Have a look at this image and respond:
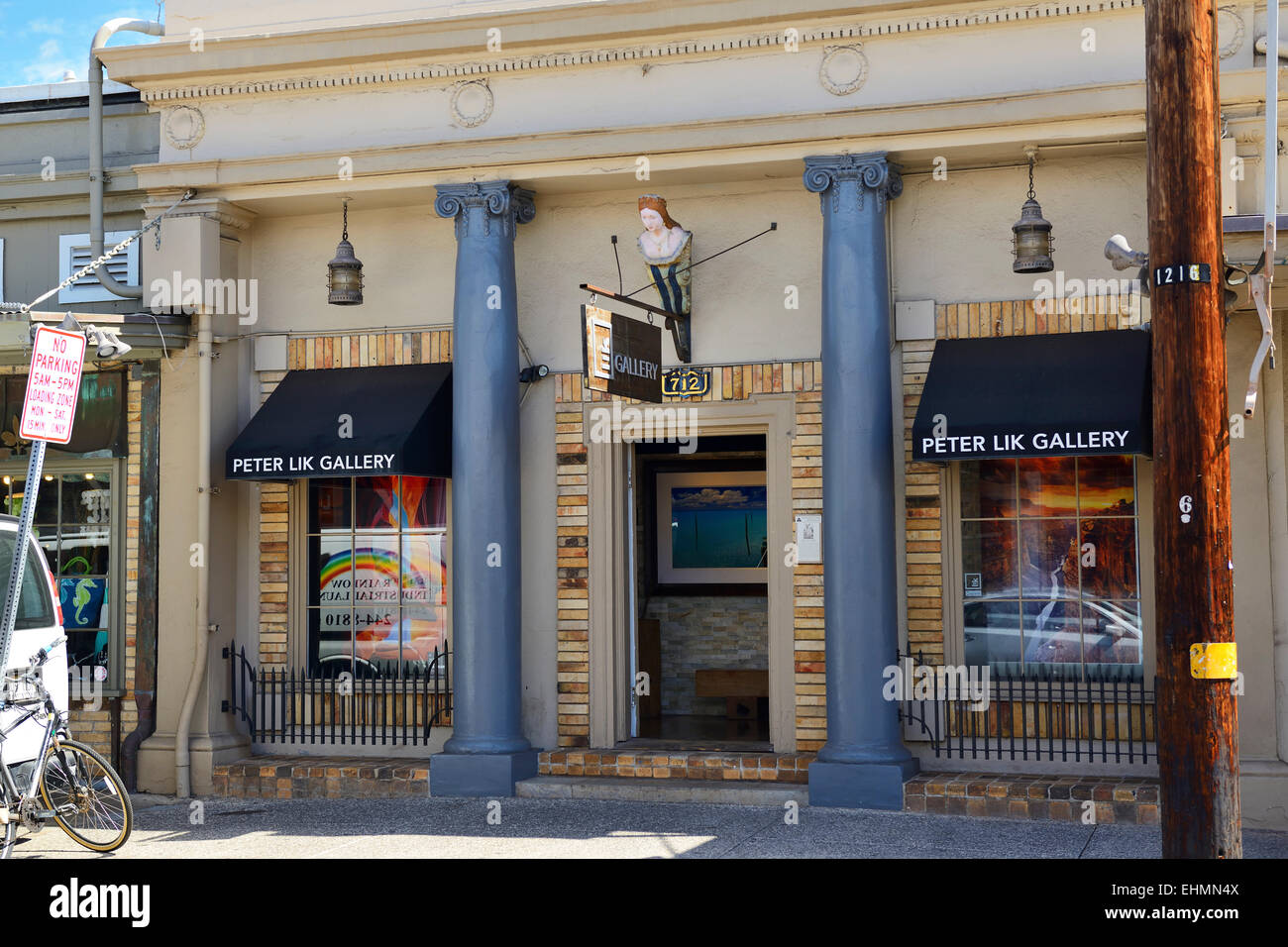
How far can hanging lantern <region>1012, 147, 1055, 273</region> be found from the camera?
967cm

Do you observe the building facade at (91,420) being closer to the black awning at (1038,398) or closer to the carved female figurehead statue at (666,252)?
the carved female figurehead statue at (666,252)

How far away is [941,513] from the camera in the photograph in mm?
10492

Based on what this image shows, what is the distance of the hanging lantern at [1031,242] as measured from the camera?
967 cm

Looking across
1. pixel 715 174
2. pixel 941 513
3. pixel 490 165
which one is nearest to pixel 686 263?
pixel 715 174

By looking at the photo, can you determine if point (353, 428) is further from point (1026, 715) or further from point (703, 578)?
point (1026, 715)

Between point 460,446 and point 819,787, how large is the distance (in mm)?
3678

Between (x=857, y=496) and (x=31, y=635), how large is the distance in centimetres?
549

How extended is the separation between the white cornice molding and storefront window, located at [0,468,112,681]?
3.35 metres

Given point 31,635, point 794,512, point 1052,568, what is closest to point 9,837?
point 31,635

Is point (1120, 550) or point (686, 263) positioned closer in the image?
point (1120, 550)

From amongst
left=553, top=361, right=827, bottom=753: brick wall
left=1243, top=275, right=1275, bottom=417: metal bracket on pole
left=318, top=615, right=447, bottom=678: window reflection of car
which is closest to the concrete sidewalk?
left=553, top=361, right=827, bottom=753: brick wall

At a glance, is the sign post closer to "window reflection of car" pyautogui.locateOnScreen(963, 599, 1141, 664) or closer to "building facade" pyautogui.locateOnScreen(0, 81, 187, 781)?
"building facade" pyautogui.locateOnScreen(0, 81, 187, 781)

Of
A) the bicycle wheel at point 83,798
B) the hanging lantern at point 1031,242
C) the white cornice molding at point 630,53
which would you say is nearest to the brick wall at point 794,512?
the hanging lantern at point 1031,242

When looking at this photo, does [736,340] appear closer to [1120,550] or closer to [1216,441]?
[1120,550]
